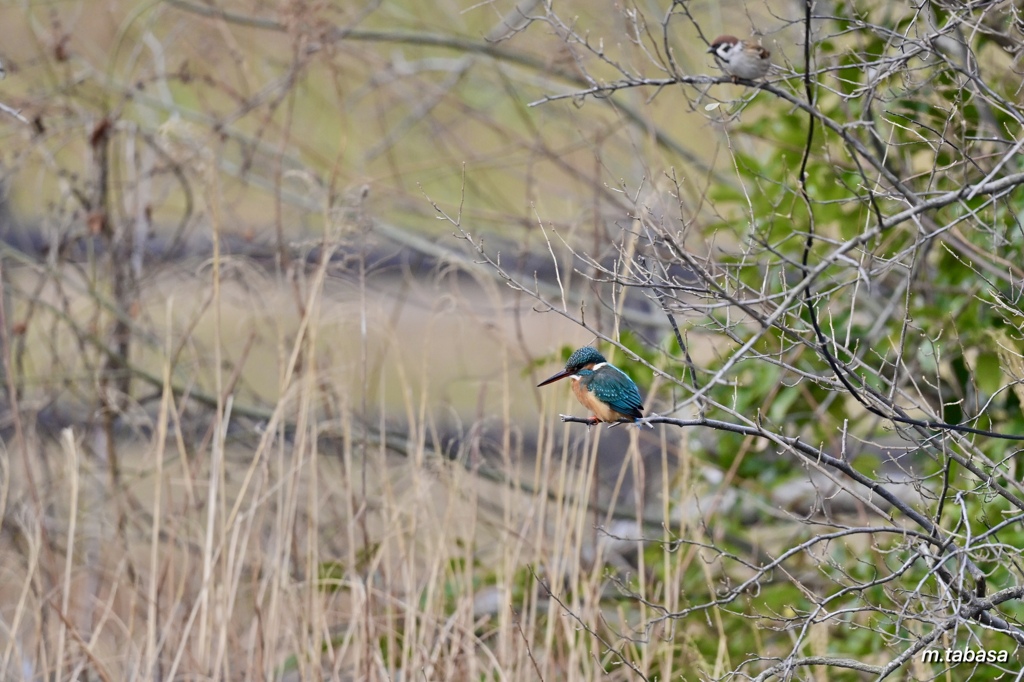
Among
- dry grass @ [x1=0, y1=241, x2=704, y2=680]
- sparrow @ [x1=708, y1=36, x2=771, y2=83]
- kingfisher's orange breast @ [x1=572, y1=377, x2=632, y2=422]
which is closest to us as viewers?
kingfisher's orange breast @ [x1=572, y1=377, x2=632, y2=422]

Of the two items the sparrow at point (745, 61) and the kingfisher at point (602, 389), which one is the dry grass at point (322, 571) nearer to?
the kingfisher at point (602, 389)

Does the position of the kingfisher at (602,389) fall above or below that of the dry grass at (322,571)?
above

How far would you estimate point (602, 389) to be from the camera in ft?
6.81

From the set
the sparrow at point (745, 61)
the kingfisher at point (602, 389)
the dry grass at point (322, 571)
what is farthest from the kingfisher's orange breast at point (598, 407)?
the sparrow at point (745, 61)

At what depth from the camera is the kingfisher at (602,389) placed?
2.04 meters

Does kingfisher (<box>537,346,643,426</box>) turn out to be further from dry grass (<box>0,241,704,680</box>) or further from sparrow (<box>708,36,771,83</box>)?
sparrow (<box>708,36,771,83</box>)

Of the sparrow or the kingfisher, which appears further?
the sparrow

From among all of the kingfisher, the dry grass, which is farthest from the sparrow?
the dry grass

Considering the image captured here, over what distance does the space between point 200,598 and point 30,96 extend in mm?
2865

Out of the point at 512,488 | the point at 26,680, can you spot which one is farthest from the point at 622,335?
the point at 26,680

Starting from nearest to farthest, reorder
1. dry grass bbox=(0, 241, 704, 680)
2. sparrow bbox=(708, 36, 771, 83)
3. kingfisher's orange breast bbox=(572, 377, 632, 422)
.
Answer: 1. kingfisher's orange breast bbox=(572, 377, 632, 422)
2. sparrow bbox=(708, 36, 771, 83)
3. dry grass bbox=(0, 241, 704, 680)

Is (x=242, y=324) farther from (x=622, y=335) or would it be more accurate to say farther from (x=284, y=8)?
(x=622, y=335)

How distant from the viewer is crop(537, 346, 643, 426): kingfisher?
2.04m

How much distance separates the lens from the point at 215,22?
4.79 m
